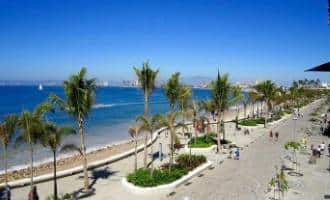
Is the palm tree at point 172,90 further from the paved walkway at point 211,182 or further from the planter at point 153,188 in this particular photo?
the planter at point 153,188

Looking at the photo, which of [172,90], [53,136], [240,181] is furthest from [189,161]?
[53,136]

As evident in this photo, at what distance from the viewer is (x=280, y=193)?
1783 centimetres

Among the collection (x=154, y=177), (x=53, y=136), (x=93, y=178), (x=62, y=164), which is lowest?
(x=62, y=164)

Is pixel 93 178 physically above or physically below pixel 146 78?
below

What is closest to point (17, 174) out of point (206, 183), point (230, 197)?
point (206, 183)

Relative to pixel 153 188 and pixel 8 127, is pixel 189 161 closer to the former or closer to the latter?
pixel 153 188

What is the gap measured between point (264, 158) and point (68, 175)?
14.1 m

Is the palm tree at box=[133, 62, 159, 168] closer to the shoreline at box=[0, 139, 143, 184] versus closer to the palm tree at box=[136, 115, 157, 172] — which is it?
the palm tree at box=[136, 115, 157, 172]

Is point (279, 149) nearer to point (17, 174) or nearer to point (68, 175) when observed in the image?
point (68, 175)

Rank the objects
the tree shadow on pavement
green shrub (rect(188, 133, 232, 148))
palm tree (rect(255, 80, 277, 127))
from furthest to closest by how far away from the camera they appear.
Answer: palm tree (rect(255, 80, 277, 127))
green shrub (rect(188, 133, 232, 148))
the tree shadow on pavement

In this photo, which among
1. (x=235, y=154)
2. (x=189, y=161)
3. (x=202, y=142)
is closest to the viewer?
(x=189, y=161)

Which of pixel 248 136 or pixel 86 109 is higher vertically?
pixel 86 109

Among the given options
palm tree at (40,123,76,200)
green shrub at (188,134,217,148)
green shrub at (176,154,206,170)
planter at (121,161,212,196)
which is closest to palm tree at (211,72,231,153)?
green shrub at (188,134,217,148)

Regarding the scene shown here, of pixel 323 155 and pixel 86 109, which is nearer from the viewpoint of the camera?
pixel 86 109
